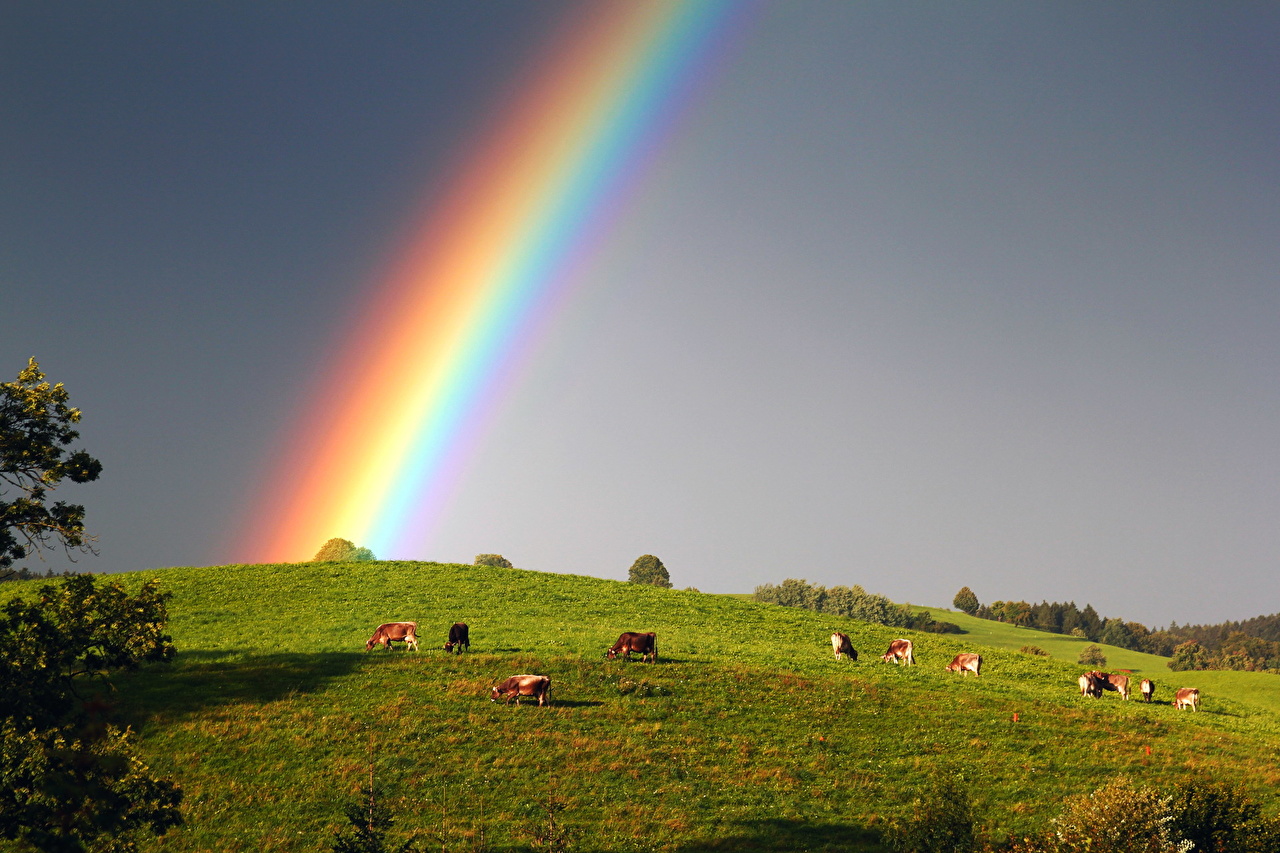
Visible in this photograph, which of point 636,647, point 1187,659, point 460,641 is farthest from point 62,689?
point 1187,659

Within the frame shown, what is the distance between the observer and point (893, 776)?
2666cm

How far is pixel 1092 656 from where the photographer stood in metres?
136

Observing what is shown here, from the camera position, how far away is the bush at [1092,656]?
131125 mm

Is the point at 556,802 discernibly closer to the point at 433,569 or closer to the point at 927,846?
the point at 927,846

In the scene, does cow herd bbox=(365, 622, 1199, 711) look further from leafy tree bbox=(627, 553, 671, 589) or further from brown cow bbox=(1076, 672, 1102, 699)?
leafy tree bbox=(627, 553, 671, 589)

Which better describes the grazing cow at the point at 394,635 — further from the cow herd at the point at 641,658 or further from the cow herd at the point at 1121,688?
the cow herd at the point at 1121,688

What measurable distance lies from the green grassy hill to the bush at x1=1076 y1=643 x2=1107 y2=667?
96.0 meters

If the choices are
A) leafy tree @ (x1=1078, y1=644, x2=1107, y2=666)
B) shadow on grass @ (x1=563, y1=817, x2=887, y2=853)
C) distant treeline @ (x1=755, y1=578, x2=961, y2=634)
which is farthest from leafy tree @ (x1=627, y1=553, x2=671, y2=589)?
shadow on grass @ (x1=563, y1=817, x2=887, y2=853)

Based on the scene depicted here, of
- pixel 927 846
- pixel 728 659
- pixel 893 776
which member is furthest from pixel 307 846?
pixel 728 659

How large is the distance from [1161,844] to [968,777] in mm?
8360

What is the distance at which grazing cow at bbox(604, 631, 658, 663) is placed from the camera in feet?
122

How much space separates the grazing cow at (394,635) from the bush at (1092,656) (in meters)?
124

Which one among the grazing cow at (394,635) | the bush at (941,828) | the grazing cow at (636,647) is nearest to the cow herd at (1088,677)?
the grazing cow at (636,647)

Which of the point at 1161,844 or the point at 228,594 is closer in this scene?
the point at 1161,844
